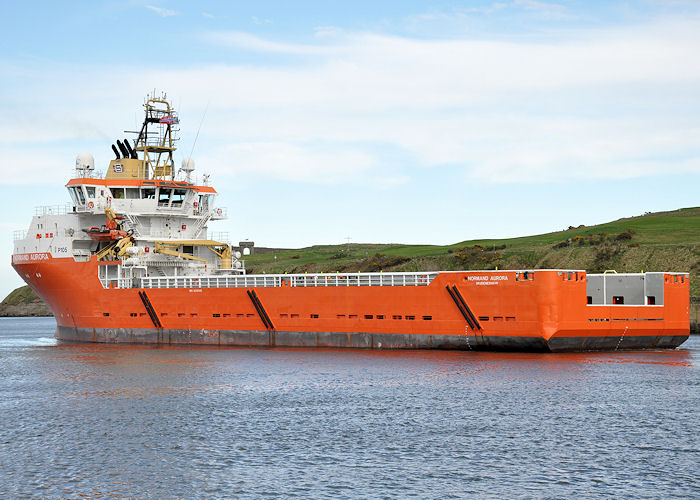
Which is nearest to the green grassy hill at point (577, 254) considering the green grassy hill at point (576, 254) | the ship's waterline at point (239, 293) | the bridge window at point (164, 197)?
the green grassy hill at point (576, 254)

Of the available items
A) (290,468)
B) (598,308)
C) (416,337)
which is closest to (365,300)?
(416,337)

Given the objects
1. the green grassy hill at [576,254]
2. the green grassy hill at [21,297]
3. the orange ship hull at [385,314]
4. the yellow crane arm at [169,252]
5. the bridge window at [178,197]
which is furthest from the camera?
the green grassy hill at [21,297]

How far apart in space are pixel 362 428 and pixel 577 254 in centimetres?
5918

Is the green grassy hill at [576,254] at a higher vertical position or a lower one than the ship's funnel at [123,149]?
lower

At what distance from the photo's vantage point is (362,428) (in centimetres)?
2044

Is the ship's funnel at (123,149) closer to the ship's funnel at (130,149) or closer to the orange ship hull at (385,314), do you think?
the ship's funnel at (130,149)

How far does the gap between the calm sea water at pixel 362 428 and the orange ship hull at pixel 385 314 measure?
1.41 meters

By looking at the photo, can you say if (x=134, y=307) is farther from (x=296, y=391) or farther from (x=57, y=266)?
(x=296, y=391)

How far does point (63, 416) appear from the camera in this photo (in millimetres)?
22391

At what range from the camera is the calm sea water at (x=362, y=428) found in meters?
15.9

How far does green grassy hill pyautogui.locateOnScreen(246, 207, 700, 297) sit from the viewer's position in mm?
67562

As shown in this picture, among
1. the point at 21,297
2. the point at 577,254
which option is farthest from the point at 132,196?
the point at 21,297

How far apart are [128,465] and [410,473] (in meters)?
6.49

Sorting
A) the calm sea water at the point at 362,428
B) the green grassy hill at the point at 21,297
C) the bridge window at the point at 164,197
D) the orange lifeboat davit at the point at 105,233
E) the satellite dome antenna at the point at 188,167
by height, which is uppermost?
the satellite dome antenna at the point at 188,167
